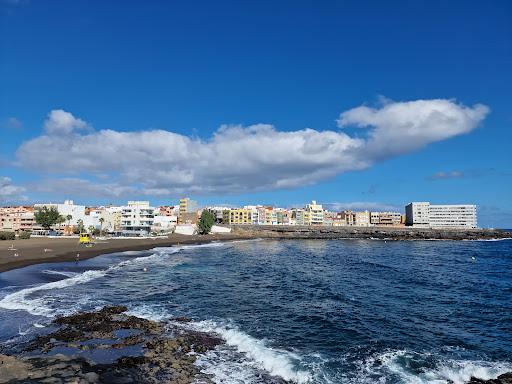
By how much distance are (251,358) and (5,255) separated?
55.4 m

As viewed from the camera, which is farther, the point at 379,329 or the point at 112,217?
the point at 112,217

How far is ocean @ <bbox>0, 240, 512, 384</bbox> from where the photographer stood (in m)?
19.0

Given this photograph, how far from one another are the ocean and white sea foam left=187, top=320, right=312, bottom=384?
5 cm

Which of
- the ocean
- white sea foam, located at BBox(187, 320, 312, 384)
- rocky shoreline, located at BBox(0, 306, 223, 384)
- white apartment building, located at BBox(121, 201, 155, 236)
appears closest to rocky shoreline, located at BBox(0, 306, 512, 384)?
rocky shoreline, located at BBox(0, 306, 223, 384)

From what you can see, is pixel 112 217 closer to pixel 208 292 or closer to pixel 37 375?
pixel 208 292

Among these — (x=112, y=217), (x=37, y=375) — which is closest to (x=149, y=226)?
(x=112, y=217)

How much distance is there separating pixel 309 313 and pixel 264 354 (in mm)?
10150

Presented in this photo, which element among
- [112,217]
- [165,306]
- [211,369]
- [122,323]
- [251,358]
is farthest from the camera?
[112,217]

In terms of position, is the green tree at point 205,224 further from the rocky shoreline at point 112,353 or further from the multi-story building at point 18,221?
the rocky shoreline at point 112,353

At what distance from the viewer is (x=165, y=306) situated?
31656mm

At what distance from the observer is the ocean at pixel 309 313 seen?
19.0 m

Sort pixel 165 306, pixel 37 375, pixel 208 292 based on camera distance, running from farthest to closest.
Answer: pixel 208 292 → pixel 165 306 → pixel 37 375

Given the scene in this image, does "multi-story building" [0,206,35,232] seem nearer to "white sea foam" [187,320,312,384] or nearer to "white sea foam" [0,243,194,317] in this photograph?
"white sea foam" [0,243,194,317]

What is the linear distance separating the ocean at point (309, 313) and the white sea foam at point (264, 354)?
54 mm
